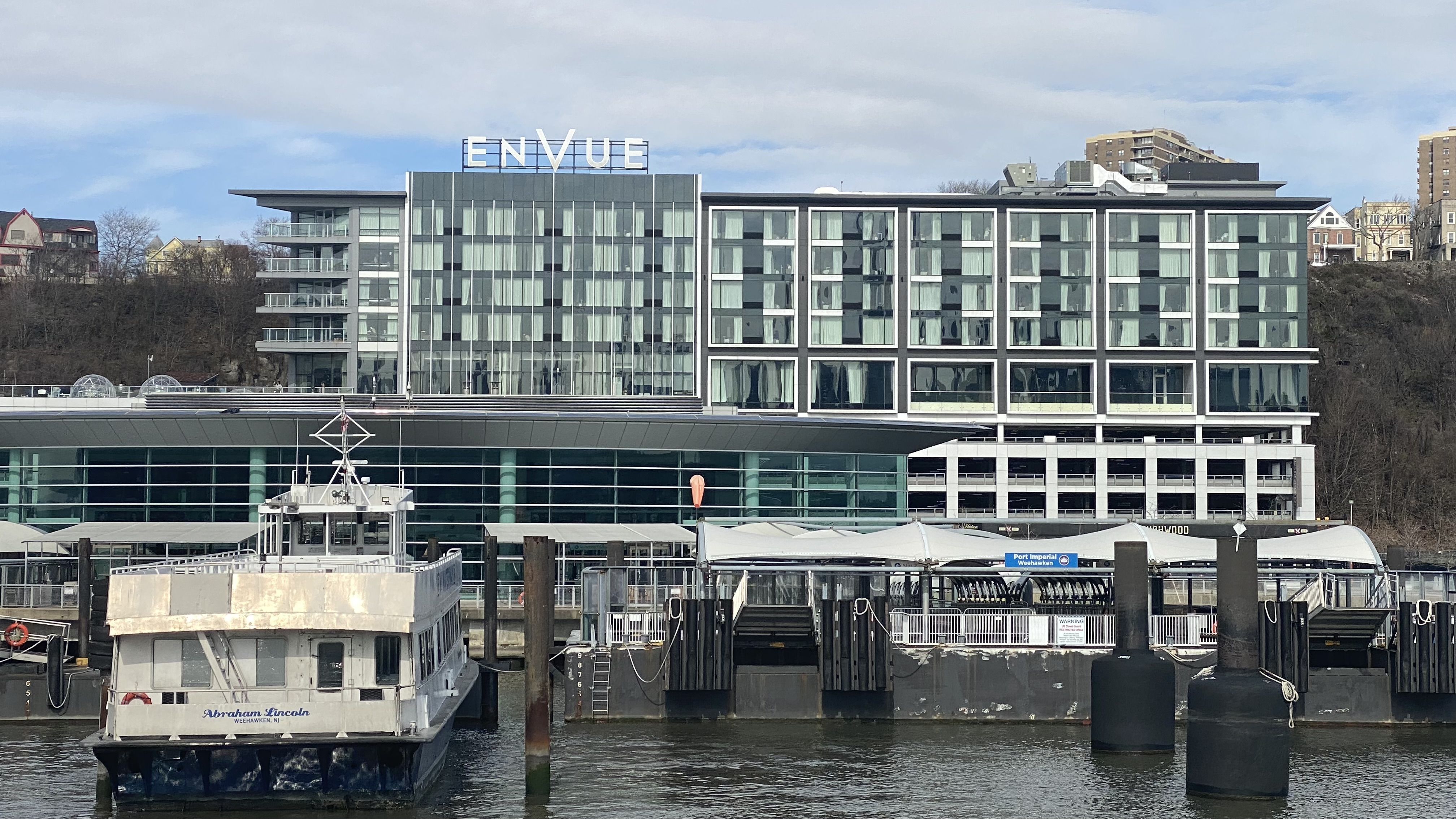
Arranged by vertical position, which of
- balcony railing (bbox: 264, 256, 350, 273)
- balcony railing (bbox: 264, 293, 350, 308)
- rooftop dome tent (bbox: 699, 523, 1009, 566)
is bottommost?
rooftop dome tent (bbox: 699, 523, 1009, 566)

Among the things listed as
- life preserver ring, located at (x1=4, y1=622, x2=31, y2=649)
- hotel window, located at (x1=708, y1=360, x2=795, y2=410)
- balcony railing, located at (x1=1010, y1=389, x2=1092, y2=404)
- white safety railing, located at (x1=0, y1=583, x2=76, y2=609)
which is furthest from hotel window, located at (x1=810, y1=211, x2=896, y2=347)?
life preserver ring, located at (x1=4, y1=622, x2=31, y2=649)

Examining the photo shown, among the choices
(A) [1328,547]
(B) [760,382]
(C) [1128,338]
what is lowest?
(A) [1328,547]

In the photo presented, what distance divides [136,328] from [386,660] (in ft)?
397

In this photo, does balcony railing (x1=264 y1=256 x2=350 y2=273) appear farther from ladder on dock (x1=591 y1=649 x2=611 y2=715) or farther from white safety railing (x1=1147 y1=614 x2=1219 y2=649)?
white safety railing (x1=1147 y1=614 x2=1219 y2=649)

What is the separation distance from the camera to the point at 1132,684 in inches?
1432

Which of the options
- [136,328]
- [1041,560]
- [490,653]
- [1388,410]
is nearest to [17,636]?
[490,653]

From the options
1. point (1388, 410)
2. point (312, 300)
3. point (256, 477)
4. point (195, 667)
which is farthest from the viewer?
point (1388, 410)

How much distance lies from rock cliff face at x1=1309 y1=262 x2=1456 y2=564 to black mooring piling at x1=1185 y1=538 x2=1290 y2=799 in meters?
78.1

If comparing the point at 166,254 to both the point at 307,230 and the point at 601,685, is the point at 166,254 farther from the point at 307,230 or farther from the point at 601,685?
the point at 601,685

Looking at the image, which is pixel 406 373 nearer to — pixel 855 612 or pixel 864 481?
pixel 864 481

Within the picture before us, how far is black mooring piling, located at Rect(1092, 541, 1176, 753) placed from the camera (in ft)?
119

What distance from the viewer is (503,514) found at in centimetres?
6303

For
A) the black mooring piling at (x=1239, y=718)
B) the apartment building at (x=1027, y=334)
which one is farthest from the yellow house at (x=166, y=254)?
the black mooring piling at (x=1239, y=718)

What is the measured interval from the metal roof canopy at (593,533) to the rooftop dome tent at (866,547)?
11037mm
